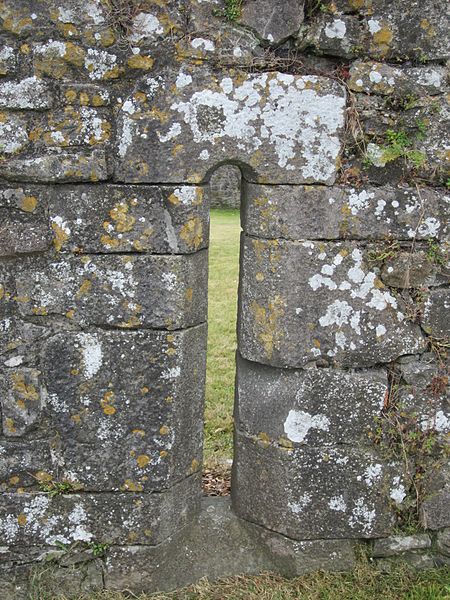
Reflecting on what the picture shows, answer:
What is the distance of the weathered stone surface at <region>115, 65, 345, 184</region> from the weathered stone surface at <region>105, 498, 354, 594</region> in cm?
176

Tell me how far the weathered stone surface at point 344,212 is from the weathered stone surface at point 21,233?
933 mm

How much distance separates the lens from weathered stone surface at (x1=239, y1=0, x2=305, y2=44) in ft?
9.46

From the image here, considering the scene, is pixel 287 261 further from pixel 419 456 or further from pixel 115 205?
pixel 419 456

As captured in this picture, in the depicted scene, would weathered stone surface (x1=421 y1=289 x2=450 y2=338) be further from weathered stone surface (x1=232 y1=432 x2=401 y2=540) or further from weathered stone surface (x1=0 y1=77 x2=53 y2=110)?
weathered stone surface (x1=0 y1=77 x2=53 y2=110)

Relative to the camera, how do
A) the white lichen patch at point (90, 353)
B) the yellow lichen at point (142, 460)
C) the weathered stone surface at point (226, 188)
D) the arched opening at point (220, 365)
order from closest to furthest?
1. the white lichen patch at point (90, 353)
2. the yellow lichen at point (142, 460)
3. the arched opening at point (220, 365)
4. the weathered stone surface at point (226, 188)

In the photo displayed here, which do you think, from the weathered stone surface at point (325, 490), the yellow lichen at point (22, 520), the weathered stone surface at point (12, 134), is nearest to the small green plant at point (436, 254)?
the weathered stone surface at point (325, 490)

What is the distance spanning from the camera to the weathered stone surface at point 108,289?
9.81 ft

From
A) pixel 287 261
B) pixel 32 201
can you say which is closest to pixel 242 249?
pixel 287 261

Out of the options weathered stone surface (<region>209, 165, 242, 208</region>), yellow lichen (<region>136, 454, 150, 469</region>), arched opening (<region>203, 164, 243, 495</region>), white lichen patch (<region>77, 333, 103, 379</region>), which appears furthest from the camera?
weathered stone surface (<region>209, 165, 242, 208</region>)

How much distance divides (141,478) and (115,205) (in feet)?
4.21

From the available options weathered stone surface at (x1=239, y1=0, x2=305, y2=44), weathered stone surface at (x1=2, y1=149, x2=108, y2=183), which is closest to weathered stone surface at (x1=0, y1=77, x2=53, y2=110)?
weathered stone surface at (x1=2, y1=149, x2=108, y2=183)

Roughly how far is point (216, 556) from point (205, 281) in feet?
4.57

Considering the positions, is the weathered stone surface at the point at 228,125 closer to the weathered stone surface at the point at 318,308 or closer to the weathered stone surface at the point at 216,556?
the weathered stone surface at the point at 318,308

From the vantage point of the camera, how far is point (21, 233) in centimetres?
293
